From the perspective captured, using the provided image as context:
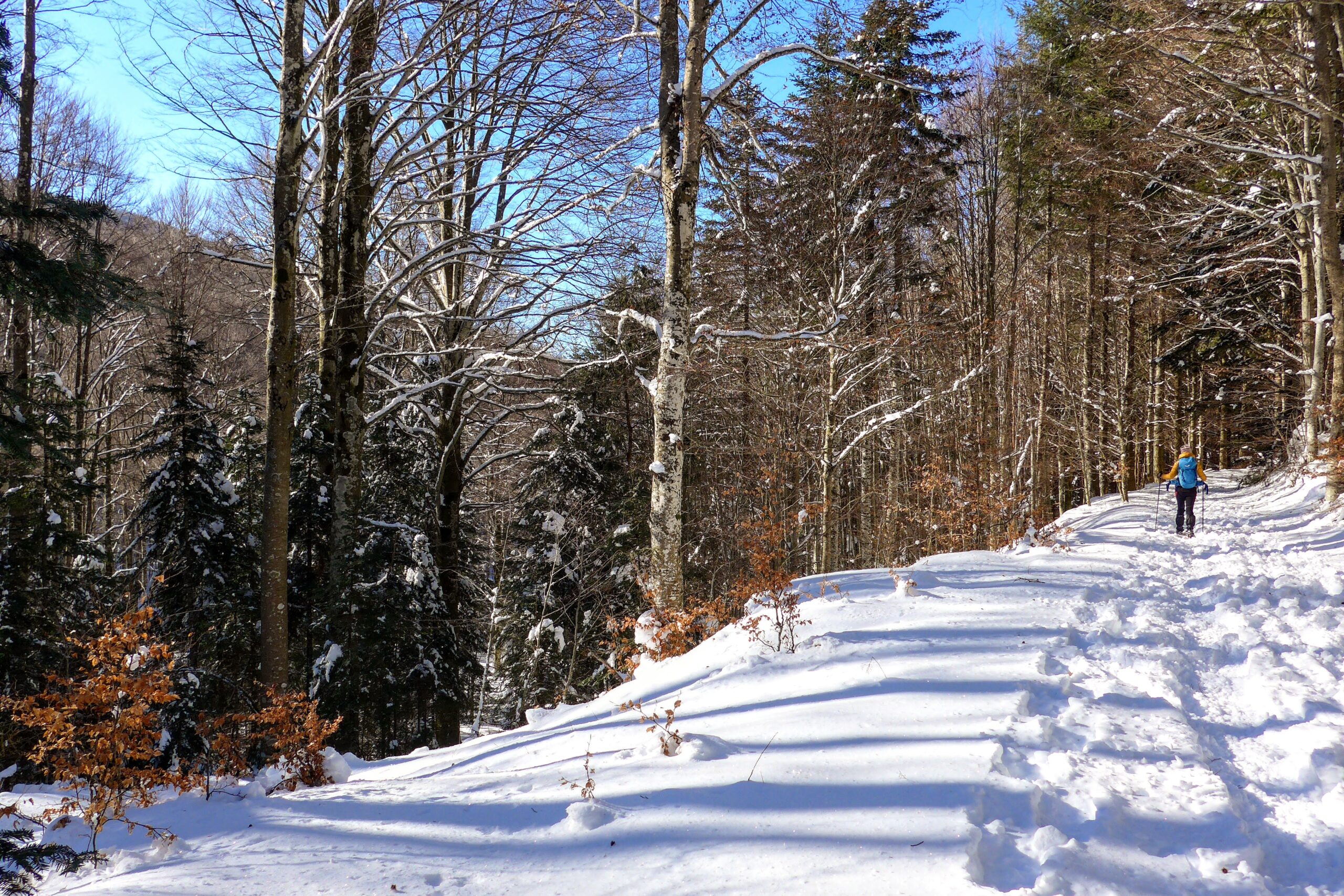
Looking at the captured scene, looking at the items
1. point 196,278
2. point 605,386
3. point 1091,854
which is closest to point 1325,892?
point 1091,854

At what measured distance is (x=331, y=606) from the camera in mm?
11852

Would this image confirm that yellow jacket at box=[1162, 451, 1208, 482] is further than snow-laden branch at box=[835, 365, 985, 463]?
Yes

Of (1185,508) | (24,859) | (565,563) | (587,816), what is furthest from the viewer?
(565,563)

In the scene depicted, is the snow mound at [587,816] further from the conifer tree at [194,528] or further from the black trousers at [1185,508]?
the black trousers at [1185,508]

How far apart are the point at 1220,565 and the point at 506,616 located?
13.6 m

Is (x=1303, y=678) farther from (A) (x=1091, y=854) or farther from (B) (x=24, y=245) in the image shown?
(B) (x=24, y=245)

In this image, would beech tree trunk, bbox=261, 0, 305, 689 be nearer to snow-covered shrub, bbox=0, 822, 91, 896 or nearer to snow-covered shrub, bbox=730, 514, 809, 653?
snow-covered shrub, bbox=0, 822, 91, 896

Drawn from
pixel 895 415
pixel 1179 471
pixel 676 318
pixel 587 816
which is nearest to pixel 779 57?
pixel 676 318

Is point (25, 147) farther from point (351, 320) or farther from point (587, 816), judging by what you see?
point (587, 816)

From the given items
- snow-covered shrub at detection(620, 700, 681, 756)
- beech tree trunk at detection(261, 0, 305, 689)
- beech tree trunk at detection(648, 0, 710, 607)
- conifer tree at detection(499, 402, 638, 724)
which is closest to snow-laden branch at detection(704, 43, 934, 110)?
beech tree trunk at detection(648, 0, 710, 607)

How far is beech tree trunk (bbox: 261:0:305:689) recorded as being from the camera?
275 inches

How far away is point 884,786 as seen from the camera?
10.4 ft

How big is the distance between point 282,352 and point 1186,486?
13460 mm

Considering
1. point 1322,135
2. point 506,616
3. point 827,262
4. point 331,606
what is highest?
point 1322,135
